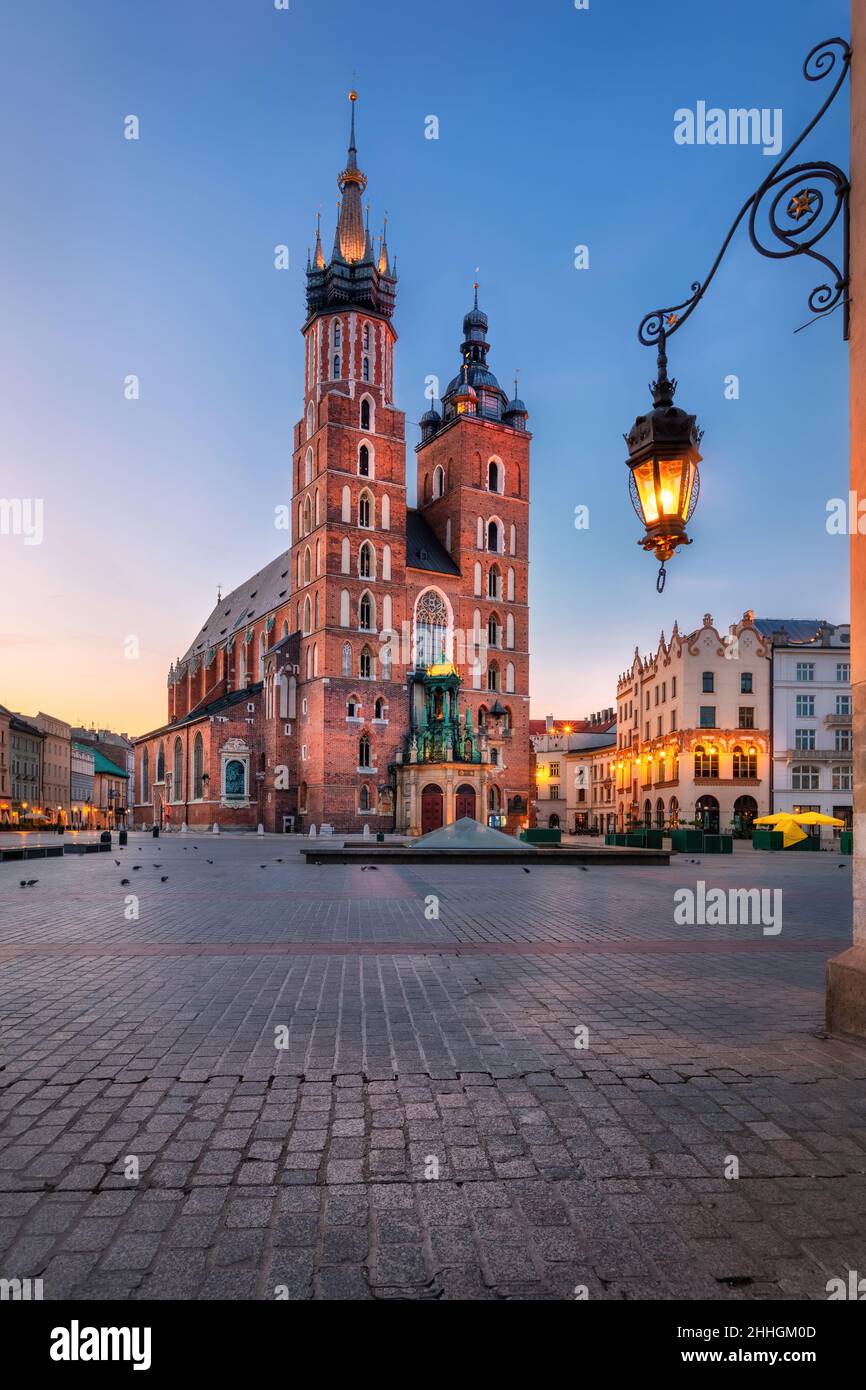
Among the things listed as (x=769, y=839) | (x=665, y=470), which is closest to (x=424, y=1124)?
(x=665, y=470)

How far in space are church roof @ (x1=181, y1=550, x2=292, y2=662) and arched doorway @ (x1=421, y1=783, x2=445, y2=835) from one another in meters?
19.6

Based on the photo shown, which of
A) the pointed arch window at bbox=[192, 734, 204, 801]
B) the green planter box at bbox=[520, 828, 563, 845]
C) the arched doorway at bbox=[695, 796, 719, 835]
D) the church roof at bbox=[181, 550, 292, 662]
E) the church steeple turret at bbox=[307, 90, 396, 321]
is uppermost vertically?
the church steeple turret at bbox=[307, 90, 396, 321]

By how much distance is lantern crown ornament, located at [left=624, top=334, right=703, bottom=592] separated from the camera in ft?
17.0

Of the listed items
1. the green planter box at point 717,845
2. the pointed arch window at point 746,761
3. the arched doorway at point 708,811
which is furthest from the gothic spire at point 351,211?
the green planter box at point 717,845

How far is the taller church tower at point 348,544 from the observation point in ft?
174

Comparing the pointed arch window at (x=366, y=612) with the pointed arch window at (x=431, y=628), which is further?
the pointed arch window at (x=431, y=628)

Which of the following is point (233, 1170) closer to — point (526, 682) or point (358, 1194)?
point (358, 1194)

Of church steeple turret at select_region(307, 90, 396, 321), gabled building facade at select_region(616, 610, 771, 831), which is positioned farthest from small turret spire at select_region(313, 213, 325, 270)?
gabled building facade at select_region(616, 610, 771, 831)

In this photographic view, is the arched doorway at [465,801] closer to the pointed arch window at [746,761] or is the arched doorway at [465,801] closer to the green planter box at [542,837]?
the green planter box at [542,837]

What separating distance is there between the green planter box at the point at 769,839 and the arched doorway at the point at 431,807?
1941 centimetres

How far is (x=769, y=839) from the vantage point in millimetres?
38844

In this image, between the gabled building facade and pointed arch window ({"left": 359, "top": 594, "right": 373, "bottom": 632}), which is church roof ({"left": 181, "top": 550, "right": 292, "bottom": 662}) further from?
the gabled building facade

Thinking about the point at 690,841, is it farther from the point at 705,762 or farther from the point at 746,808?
the point at 746,808

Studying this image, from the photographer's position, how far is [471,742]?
53906mm
